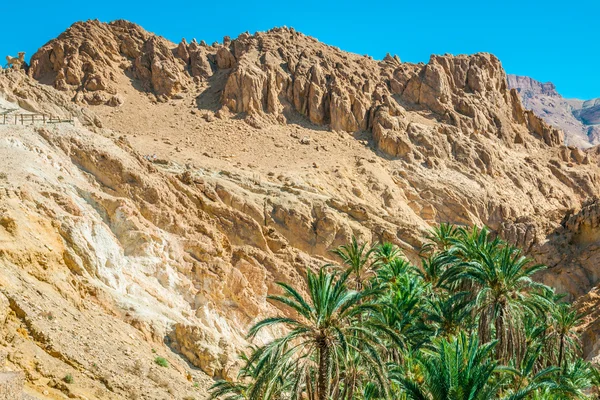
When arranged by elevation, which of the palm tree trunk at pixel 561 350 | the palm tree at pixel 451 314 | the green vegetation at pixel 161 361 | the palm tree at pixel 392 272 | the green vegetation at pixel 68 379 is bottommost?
the green vegetation at pixel 68 379

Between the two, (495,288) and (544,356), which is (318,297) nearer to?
(495,288)

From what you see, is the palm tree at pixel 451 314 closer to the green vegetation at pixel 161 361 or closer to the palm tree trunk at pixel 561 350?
the palm tree trunk at pixel 561 350

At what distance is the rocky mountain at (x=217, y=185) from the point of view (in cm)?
2228

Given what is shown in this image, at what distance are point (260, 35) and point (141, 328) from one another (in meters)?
Answer: 56.9

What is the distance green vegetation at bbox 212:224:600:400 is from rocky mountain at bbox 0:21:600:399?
15.3ft

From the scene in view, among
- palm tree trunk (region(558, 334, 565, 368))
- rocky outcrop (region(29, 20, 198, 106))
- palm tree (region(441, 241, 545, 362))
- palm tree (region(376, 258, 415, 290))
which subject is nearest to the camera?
palm tree (region(441, 241, 545, 362))

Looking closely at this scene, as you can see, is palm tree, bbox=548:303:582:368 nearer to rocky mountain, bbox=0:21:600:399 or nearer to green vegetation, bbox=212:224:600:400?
green vegetation, bbox=212:224:600:400

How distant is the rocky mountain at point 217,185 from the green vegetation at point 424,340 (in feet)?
15.3

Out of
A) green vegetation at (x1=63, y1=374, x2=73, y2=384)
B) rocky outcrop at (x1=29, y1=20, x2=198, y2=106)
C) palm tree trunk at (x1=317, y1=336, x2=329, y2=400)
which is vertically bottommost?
green vegetation at (x1=63, y1=374, x2=73, y2=384)

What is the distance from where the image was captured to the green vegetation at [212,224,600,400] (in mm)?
15242

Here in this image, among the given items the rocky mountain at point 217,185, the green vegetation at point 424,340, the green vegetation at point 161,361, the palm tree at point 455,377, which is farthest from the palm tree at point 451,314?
the green vegetation at point 161,361

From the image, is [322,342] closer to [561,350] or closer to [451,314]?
[451,314]

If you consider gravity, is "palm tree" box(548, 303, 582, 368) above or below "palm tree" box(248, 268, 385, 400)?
above

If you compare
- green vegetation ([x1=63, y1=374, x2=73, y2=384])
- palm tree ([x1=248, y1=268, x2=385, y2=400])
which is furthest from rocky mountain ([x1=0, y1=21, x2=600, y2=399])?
palm tree ([x1=248, y1=268, x2=385, y2=400])
